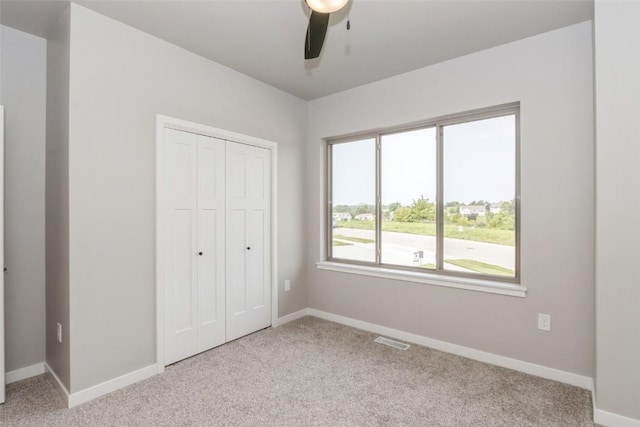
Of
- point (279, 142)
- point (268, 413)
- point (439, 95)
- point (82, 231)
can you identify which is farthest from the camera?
point (279, 142)

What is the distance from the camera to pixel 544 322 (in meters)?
2.51

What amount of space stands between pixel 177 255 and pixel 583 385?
326 cm

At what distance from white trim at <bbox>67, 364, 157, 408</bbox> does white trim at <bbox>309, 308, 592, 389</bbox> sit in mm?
1961

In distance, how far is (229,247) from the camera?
3.20m

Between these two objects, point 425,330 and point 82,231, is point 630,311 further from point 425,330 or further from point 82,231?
point 82,231

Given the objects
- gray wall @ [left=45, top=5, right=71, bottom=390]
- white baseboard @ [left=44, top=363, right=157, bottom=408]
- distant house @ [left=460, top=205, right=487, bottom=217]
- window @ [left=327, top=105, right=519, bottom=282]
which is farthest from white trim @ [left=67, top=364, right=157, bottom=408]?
distant house @ [left=460, top=205, right=487, bottom=217]

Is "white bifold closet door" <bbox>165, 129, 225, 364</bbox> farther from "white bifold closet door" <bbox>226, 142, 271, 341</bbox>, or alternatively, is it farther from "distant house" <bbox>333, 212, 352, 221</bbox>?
"distant house" <bbox>333, 212, 352, 221</bbox>

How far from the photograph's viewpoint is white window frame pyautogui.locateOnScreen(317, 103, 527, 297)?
8.91 feet

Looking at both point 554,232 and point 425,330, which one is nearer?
point 554,232

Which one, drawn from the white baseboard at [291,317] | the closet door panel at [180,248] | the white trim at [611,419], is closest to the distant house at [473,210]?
the white trim at [611,419]

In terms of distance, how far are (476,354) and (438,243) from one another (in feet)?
3.30

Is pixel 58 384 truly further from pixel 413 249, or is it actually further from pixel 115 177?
pixel 413 249

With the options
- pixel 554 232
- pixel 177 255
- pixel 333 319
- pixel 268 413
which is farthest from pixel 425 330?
pixel 177 255

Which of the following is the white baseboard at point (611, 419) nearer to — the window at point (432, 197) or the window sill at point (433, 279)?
the window sill at point (433, 279)
